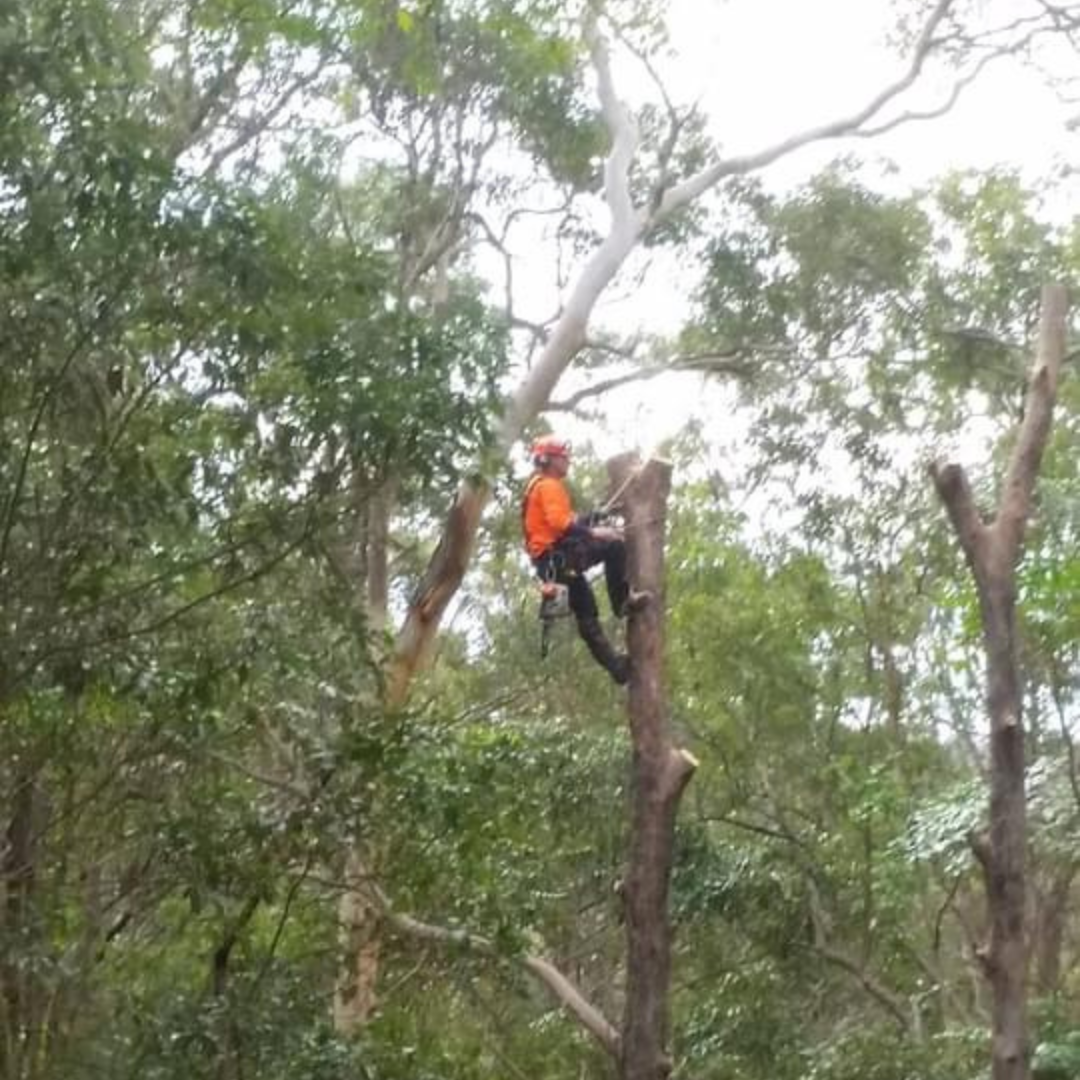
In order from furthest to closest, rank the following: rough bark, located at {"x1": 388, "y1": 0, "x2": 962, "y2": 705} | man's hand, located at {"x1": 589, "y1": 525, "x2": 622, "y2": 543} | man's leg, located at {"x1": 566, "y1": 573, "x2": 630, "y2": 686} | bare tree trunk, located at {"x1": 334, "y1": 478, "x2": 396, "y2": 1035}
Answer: rough bark, located at {"x1": 388, "y1": 0, "x2": 962, "y2": 705} → bare tree trunk, located at {"x1": 334, "y1": 478, "x2": 396, "y2": 1035} → man's leg, located at {"x1": 566, "y1": 573, "x2": 630, "y2": 686} → man's hand, located at {"x1": 589, "y1": 525, "x2": 622, "y2": 543}

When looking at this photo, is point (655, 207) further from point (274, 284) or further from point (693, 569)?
point (274, 284)

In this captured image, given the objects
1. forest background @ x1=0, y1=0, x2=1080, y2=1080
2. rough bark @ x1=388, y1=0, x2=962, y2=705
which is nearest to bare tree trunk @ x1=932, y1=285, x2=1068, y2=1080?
forest background @ x1=0, y1=0, x2=1080, y2=1080

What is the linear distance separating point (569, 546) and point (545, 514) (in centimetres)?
14

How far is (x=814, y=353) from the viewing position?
10.9 meters

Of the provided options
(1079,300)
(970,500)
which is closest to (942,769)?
(1079,300)

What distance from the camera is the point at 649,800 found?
16.9 ft

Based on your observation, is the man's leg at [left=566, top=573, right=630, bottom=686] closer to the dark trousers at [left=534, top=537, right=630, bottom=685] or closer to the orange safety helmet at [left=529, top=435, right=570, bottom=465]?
the dark trousers at [left=534, top=537, right=630, bottom=685]

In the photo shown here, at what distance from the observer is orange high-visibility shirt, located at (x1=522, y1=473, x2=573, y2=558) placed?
5.78 meters

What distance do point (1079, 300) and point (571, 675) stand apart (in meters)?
3.97

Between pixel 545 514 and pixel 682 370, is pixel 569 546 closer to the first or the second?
pixel 545 514

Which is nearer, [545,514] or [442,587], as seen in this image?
[545,514]

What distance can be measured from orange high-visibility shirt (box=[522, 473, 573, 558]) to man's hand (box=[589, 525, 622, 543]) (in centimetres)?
10

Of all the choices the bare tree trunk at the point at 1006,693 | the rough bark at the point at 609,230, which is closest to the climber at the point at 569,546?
the bare tree trunk at the point at 1006,693

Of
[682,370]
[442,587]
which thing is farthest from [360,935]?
[682,370]
